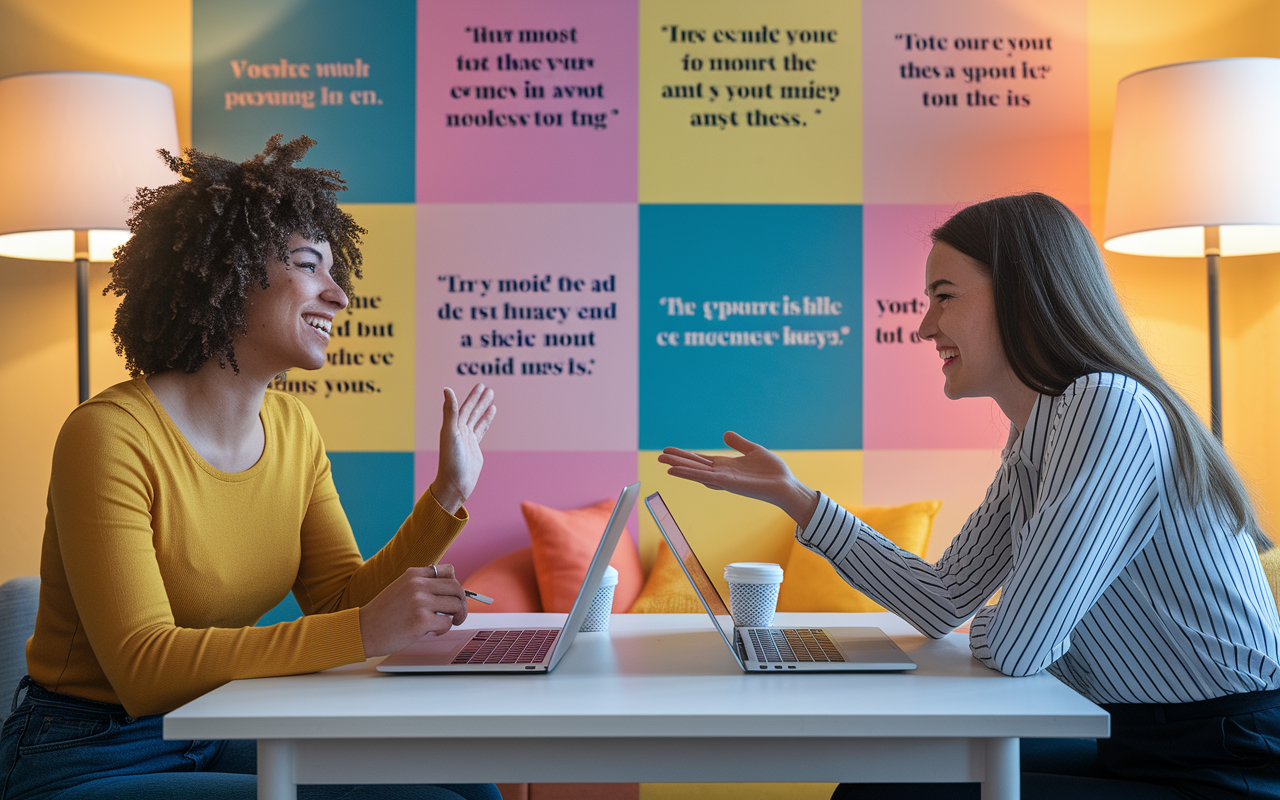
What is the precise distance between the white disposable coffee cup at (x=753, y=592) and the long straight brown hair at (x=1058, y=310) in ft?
1.63

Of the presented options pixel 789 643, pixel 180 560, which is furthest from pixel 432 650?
pixel 789 643

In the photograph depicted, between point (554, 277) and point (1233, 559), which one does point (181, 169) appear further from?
point (1233, 559)

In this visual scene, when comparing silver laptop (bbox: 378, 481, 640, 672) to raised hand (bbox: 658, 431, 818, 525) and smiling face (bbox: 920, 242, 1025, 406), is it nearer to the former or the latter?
raised hand (bbox: 658, 431, 818, 525)

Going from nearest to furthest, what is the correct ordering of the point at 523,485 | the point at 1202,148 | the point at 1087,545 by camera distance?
the point at 1087,545 → the point at 1202,148 → the point at 523,485

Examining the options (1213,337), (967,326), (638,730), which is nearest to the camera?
(638,730)

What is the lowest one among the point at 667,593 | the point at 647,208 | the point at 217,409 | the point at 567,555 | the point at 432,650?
the point at 667,593

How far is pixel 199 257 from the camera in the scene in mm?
1529

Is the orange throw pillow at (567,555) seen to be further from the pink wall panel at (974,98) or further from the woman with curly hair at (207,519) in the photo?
the pink wall panel at (974,98)

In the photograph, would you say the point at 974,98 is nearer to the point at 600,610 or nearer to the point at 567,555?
the point at 567,555

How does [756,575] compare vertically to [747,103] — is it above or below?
below

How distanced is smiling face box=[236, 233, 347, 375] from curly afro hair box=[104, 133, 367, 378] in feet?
0.07

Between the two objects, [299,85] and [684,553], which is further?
[299,85]

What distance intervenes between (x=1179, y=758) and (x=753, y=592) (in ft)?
2.03

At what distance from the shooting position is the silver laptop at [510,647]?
122 centimetres
